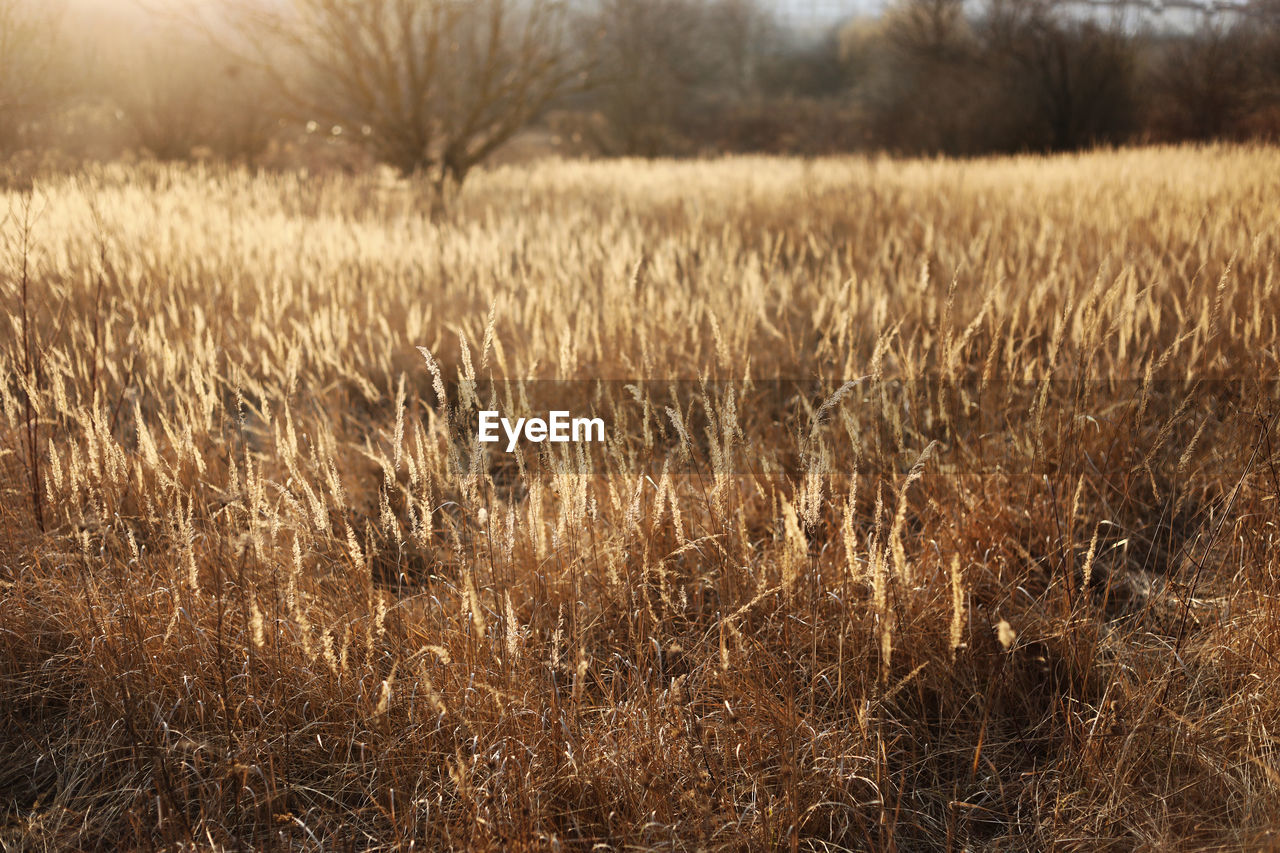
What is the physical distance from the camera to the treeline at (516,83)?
298 inches

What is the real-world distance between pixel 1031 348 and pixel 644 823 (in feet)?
8.13

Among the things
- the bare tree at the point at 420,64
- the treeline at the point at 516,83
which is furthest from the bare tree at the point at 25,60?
the bare tree at the point at 420,64

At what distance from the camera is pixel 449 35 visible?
816 centimetres

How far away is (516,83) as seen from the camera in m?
8.41

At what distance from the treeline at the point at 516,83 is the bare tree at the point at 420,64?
0.03 meters

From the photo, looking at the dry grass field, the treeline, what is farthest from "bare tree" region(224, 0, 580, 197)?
the dry grass field

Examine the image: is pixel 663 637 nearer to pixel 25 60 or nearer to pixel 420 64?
pixel 25 60

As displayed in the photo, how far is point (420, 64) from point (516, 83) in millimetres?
1892

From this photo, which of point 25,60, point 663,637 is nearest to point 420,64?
point 25,60

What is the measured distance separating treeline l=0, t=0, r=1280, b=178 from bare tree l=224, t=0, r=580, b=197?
32mm

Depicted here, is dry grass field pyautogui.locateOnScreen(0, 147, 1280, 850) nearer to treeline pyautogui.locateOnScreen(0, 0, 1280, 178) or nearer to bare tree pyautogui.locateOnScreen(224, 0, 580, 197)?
treeline pyautogui.locateOnScreen(0, 0, 1280, 178)

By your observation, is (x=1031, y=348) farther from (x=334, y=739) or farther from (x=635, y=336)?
(x=334, y=739)

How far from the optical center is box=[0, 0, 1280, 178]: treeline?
758 cm

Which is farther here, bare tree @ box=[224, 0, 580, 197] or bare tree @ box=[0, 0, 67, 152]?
bare tree @ box=[224, 0, 580, 197]
